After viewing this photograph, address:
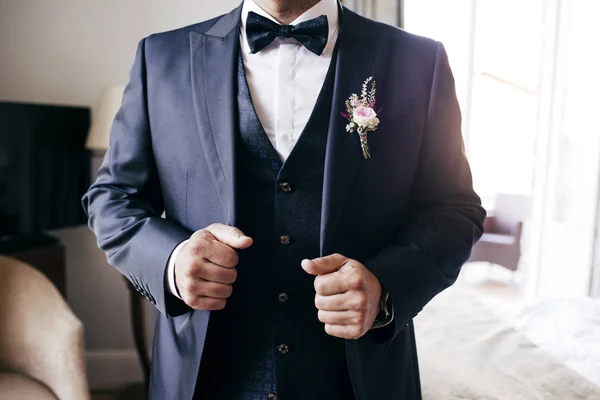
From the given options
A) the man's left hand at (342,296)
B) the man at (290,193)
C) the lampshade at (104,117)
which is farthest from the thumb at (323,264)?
the lampshade at (104,117)

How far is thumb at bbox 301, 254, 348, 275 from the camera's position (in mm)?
776

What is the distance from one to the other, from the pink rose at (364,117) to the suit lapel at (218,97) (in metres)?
0.22

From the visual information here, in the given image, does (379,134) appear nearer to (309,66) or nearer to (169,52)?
(309,66)

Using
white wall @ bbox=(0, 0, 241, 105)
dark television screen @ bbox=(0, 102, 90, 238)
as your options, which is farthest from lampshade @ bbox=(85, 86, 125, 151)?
white wall @ bbox=(0, 0, 241, 105)

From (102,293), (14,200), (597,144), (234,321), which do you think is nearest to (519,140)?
(597,144)

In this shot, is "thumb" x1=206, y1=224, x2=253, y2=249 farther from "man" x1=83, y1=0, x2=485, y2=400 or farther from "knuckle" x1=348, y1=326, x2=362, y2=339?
"knuckle" x1=348, y1=326, x2=362, y2=339

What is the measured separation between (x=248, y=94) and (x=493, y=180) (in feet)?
13.7

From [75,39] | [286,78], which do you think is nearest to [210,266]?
[286,78]

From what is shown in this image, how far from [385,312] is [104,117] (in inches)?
81.5

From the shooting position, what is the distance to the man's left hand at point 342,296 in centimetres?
80

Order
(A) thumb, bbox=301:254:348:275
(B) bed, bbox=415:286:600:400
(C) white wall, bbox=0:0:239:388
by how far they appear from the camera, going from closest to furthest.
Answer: (A) thumb, bbox=301:254:348:275 → (B) bed, bbox=415:286:600:400 → (C) white wall, bbox=0:0:239:388

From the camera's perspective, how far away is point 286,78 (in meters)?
1.05

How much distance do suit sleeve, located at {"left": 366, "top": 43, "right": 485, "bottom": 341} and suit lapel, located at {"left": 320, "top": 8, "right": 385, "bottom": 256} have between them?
11cm

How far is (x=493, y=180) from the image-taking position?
4773mm
